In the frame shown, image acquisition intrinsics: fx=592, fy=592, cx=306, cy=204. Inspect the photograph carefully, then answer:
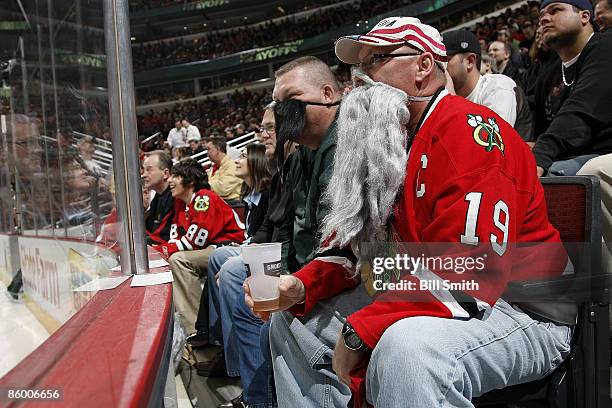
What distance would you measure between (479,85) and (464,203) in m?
1.88

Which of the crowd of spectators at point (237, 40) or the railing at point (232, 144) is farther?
the crowd of spectators at point (237, 40)

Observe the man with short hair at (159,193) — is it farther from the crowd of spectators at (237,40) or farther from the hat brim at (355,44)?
the crowd of spectators at (237,40)

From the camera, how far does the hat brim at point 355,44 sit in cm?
147

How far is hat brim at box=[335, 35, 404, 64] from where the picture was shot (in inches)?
57.8

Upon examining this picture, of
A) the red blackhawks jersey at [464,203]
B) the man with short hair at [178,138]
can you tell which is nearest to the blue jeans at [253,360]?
the red blackhawks jersey at [464,203]

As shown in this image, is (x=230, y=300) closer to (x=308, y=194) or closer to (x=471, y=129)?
(x=308, y=194)

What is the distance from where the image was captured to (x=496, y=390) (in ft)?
4.10

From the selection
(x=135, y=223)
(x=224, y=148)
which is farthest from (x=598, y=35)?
(x=224, y=148)

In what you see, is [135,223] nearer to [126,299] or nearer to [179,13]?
[126,299]

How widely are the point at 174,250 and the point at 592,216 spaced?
2622 mm

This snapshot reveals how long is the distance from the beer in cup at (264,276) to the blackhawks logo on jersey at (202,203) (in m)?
2.07

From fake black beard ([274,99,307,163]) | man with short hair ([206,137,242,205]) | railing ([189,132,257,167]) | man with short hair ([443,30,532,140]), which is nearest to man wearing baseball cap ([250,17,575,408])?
fake black beard ([274,99,307,163])

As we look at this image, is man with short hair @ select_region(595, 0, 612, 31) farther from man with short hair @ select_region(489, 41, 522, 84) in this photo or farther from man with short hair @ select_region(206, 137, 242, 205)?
man with short hair @ select_region(206, 137, 242, 205)

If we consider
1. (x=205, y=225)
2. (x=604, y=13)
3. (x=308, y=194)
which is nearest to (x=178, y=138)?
Answer: (x=205, y=225)
